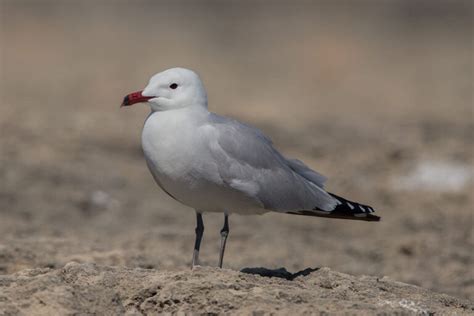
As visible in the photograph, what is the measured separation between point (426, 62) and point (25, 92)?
9927mm

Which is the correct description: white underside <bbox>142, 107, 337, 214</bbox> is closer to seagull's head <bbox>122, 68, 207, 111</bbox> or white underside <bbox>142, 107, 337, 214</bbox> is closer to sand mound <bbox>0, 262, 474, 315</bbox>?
seagull's head <bbox>122, 68, 207, 111</bbox>

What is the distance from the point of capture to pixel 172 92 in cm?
530

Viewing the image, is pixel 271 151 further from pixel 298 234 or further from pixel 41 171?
pixel 41 171

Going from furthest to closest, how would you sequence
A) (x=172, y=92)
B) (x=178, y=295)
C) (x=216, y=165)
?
(x=172, y=92), (x=216, y=165), (x=178, y=295)

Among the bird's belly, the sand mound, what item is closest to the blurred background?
the bird's belly

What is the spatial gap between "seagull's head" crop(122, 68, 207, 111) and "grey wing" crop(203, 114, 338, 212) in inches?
6.2

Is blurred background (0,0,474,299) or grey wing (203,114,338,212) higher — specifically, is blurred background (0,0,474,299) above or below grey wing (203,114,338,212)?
above

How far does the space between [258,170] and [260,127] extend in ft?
24.6

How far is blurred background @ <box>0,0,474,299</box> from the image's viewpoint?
809cm

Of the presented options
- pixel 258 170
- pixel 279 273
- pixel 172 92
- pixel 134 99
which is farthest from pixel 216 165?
pixel 279 273

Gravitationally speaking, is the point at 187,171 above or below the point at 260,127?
below

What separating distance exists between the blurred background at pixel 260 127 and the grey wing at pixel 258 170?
4.64 feet

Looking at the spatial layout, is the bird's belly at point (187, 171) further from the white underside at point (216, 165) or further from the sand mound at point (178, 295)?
the sand mound at point (178, 295)

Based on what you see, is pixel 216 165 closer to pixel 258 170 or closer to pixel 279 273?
pixel 258 170
